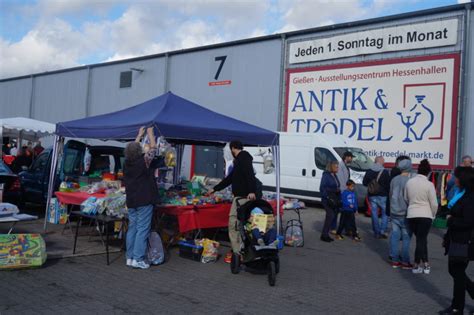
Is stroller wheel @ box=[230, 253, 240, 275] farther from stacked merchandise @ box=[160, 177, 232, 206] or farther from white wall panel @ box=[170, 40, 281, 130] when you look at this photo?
white wall panel @ box=[170, 40, 281, 130]

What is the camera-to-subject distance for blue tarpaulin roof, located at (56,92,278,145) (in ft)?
26.3

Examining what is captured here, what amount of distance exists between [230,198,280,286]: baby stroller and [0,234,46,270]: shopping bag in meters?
2.64

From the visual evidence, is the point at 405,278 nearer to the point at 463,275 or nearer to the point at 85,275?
the point at 463,275

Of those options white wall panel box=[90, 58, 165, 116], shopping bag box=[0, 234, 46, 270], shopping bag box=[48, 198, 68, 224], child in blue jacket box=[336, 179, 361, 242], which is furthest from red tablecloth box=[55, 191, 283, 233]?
white wall panel box=[90, 58, 165, 116]

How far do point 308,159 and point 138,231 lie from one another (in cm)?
1004

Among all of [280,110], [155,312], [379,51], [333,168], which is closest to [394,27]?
[379,51]

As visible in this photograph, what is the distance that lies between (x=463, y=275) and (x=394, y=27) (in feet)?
44.3

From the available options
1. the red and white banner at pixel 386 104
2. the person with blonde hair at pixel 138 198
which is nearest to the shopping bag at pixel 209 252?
the person with blonde hair at pixel 138 198

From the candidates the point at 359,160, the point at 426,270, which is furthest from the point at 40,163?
the point at 359,160

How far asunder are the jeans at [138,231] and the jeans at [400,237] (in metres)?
3.78

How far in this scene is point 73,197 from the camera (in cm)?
917

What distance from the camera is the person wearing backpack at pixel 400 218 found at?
785cm

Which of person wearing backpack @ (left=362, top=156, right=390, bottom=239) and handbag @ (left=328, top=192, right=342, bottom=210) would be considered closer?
handbag @ (left=328, top=192, right=342, bottom=210)

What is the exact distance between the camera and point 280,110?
20.6 meters
